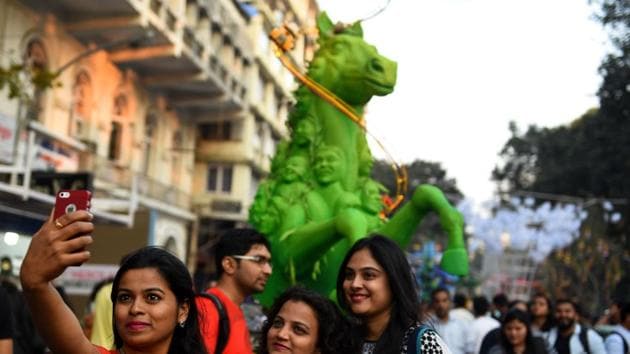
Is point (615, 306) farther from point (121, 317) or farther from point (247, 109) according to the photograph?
point (247, 109)

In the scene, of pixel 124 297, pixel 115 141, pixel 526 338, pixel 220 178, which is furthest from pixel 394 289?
pixel 220 178

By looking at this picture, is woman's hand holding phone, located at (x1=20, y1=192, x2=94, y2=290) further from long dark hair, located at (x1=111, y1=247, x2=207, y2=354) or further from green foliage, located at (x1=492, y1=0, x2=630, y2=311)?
green foliage, located at (x1=492, y1=0, x2=630, y2=311)

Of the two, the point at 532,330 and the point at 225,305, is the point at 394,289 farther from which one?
the point at 532,330

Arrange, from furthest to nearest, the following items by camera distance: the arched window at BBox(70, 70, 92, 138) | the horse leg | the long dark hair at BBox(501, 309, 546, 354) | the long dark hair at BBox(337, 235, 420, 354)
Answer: the arched window at BBox(70, 70, 92, 138), the long dark hair at BBox(501, 309, 546, 354), the horse leg, the long dark hair at BBox(337, 235, 420, 354)

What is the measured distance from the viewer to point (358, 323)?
3350 millimetres

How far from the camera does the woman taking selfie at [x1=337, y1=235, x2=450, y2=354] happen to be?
3.20 metres

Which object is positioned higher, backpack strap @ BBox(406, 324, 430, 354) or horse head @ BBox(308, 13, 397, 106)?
horse head @ BBox(308, 13, 397, 106)

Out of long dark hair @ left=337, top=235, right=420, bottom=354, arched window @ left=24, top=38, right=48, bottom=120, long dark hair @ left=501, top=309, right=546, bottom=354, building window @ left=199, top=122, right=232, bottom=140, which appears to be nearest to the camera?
long dark hair @ left=337, top=235, right=420, bottom=354

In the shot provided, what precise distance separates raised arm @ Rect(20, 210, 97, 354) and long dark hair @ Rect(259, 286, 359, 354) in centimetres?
121

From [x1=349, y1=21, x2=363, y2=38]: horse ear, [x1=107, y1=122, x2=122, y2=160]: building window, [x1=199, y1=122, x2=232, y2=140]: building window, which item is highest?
[x1=199, y1=122, x2=232, y2=140]: building window

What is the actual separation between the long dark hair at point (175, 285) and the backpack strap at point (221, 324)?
1.00 meters

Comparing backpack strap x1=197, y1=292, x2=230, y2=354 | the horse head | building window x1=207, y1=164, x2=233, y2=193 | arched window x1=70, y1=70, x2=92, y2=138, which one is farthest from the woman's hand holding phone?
building window x1=207, y1=164, x2=233, y2=193

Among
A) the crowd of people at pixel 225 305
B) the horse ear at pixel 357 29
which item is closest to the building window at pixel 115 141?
the horse ear at pixel 357 29

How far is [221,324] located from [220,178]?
28.3 meters
